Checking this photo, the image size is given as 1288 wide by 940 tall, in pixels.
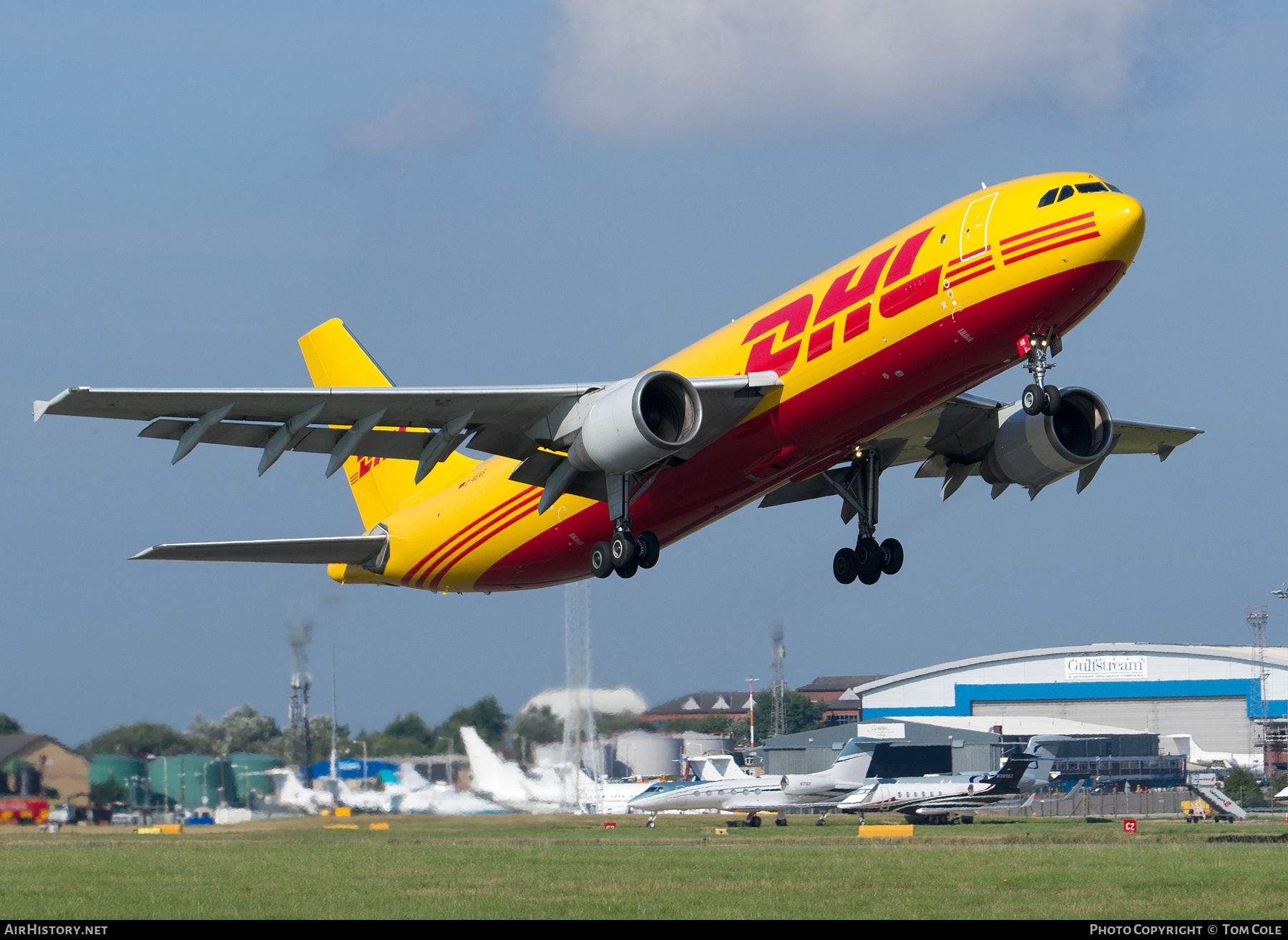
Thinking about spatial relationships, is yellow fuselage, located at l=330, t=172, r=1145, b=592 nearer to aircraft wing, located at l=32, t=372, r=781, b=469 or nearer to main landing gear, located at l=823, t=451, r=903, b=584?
aircraft wing, located at l=32, t=372, r=781, b=469

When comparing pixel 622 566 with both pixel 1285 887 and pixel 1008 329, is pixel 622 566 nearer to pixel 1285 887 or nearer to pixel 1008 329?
pixel 1008 329

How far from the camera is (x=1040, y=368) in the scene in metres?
22.7

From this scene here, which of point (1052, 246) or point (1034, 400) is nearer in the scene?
point (1052, 246)

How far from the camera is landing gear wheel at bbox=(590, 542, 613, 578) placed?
87.3 feet

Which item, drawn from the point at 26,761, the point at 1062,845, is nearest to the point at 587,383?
the point at 26,761

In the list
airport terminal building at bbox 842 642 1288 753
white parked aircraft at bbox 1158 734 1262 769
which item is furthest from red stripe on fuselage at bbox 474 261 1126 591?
airport terminal building at bbox 842 642 1288 753

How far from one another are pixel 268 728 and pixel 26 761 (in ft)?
22.6

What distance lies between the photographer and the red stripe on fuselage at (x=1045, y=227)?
21.5 metres

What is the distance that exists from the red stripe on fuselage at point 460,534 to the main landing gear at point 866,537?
6.45 m

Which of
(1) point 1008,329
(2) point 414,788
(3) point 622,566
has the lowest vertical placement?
(2) point 414,788

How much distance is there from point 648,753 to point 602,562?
32920 millimetres

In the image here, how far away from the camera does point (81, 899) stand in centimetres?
2714

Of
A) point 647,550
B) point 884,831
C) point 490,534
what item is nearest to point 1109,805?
point 884,831

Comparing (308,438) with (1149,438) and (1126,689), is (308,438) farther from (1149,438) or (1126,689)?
(1126,689)
